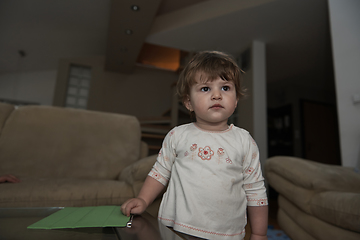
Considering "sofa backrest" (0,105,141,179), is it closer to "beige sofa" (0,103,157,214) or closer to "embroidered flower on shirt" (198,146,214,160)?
"beige sofa" (0,103,157,214)

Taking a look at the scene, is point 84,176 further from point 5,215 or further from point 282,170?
point 282,170

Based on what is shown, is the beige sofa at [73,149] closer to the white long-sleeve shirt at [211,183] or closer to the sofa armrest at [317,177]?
the white long-sleeve shirt at [211,183]

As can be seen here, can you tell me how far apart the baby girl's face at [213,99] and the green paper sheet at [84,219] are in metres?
0.34

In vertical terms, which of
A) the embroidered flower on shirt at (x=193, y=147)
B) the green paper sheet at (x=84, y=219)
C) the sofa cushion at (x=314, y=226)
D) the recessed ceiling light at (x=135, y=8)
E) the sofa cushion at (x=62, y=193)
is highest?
the recessed ceiling light at (x=135, y=8)

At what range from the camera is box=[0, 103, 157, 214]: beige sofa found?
1.11 m

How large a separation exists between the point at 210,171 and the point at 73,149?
118 centimetres

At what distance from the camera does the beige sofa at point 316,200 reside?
807mm

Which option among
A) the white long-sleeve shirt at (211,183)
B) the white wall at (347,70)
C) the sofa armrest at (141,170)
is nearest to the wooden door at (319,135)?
the white wall at (347,70)

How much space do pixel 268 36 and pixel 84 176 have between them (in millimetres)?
3149

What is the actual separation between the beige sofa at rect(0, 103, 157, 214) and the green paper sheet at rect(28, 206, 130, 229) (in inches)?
19.6

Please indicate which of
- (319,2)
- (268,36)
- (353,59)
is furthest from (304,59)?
(353,59)

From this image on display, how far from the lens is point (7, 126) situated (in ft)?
4.61

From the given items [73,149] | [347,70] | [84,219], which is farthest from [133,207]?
[347,70]

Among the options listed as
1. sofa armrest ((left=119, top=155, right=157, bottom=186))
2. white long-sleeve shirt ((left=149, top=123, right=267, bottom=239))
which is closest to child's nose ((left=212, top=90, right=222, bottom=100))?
white long-sleeve shirt ((left=149, top=123, right=267, bottom=239))
